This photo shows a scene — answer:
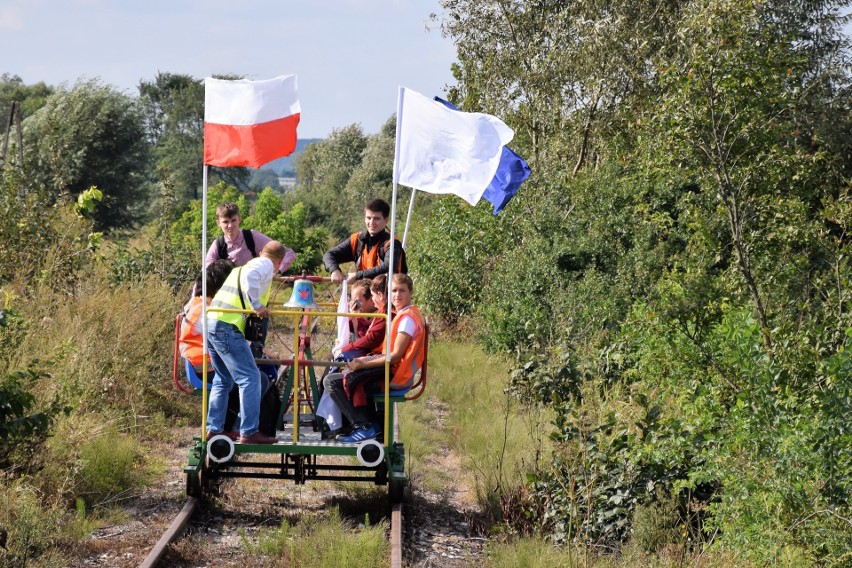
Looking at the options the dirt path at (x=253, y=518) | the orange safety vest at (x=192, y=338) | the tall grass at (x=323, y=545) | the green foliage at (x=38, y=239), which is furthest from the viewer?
the green foliage at (x=38, y=239)

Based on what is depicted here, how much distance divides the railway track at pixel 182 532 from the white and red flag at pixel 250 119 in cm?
276

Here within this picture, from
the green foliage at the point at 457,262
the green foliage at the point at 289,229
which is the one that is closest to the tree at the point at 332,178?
the green foliage at the point at 289,229

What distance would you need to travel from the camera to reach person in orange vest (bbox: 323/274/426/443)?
28.1 feet

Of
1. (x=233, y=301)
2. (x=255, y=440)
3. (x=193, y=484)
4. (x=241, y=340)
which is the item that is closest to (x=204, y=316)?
(x=233, y=301)

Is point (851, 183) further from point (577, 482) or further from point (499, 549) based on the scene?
point (499, 549)

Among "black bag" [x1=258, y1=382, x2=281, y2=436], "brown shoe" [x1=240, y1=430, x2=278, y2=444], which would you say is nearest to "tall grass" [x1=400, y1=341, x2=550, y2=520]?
"black bag" [x1=258, y1=382, x2=281, y2=436]

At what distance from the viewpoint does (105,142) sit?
186ft

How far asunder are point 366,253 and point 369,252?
0.13 feet

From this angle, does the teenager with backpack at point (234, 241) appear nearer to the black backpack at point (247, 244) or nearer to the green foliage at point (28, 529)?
the black backpack at point (247, 244)

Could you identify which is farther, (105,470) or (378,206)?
(378,206)

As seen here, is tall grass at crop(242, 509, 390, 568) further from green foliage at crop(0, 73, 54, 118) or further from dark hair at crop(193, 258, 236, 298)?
green foliage at crop(0, 73, 54, 118)

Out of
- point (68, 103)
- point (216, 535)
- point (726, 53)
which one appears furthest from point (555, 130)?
point (68, 103)

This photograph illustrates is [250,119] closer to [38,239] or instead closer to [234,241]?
[234,241]

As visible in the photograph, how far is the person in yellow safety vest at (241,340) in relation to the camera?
827 centimetres
